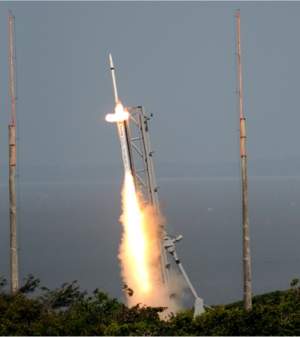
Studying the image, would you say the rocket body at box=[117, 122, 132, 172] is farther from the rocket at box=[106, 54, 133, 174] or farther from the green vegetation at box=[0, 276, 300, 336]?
the green vegetation at box=[0, 276, 300, 336]

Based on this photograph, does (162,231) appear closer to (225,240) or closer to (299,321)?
(299,321)

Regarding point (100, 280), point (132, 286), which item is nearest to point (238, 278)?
point (100, 280)

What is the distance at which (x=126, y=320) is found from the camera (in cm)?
2756

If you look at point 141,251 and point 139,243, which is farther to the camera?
point 139,243

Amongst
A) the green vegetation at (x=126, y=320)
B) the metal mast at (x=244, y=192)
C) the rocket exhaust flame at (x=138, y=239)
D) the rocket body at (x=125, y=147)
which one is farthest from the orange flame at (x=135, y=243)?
the metal mast at (x=244, y=192)

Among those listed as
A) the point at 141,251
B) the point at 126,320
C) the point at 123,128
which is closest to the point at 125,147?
the point at 123,128

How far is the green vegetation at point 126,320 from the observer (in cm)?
2583

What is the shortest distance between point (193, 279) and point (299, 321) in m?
87.7

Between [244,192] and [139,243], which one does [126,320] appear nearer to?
[244,192]

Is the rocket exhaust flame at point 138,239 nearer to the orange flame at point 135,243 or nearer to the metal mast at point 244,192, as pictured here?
the orange flame at point 135,243

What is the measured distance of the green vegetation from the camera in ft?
84.7

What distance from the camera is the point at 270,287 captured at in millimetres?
105688

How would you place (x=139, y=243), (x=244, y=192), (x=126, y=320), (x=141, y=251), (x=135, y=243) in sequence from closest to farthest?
1. (x=126, y=320)
2. (x=244, y=192)
3. (x=141, y=251)
4. (x=139, y=243)
5. (x=135, y=243)

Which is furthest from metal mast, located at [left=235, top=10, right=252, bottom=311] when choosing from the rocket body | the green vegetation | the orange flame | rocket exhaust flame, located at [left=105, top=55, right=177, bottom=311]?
the orange flame
